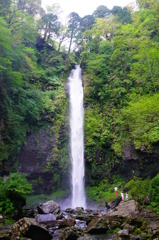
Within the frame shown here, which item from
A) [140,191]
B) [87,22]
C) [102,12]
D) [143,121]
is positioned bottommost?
[140,191]

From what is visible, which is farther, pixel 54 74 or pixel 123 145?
pixel 54 74

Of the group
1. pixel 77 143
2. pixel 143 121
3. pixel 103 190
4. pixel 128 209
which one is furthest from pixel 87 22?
pixel 128 209

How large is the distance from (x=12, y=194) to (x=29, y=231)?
507 centimetres

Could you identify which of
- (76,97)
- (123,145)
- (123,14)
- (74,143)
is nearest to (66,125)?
(74,143)

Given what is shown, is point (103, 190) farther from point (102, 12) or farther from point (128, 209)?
point (102, 12)

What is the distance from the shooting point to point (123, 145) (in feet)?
71.1

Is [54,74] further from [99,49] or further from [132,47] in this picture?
[132,47]

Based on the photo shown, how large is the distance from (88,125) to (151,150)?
7027mm

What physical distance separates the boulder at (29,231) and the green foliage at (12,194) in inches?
166

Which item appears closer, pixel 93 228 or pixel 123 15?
pixel 93 228

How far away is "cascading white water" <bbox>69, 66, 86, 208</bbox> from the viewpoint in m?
20.8

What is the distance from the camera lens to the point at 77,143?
23.2 meters

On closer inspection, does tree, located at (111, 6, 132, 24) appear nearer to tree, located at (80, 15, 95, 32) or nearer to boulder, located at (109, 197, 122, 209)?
tree, located at (80, 15, 95, 32)

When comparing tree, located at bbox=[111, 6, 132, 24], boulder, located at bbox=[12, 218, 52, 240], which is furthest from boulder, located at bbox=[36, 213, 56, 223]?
tree, located at bbox=[111, 6, 132, 24]
